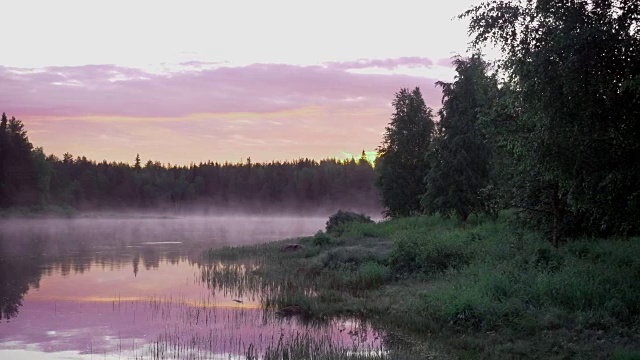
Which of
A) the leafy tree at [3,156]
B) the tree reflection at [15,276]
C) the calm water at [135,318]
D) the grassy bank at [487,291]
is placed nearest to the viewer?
the grassy bank at [487,291]

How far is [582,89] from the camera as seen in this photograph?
14.2 meters

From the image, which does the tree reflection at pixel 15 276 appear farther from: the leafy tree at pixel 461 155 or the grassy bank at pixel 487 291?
the leafy tree at pixel 461 155

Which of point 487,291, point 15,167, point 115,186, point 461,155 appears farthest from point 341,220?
point 115,186

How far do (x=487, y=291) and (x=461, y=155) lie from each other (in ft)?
83.1

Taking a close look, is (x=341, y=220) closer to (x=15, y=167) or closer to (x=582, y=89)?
(x=582, y=89)

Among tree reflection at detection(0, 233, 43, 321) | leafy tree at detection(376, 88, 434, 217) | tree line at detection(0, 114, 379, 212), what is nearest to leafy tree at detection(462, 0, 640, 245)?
tree reflection at detection(0, 233, 43, 321)

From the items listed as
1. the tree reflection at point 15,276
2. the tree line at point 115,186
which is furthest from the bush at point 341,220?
the tree line at point 115,186

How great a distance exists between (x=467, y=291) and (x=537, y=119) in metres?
5.77

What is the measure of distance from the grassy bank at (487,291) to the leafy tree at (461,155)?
9532 mm

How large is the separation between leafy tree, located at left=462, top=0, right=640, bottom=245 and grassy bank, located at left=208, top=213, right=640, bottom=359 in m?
2.65

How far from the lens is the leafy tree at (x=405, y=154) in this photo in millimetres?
59531

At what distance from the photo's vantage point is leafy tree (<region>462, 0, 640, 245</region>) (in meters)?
14.0

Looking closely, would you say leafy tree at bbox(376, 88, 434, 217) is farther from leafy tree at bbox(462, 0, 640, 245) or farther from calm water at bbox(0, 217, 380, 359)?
leafy tree at bbox(462, 0, 640, 245)

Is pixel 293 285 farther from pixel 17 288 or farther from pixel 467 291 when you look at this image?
pixel 17 288
